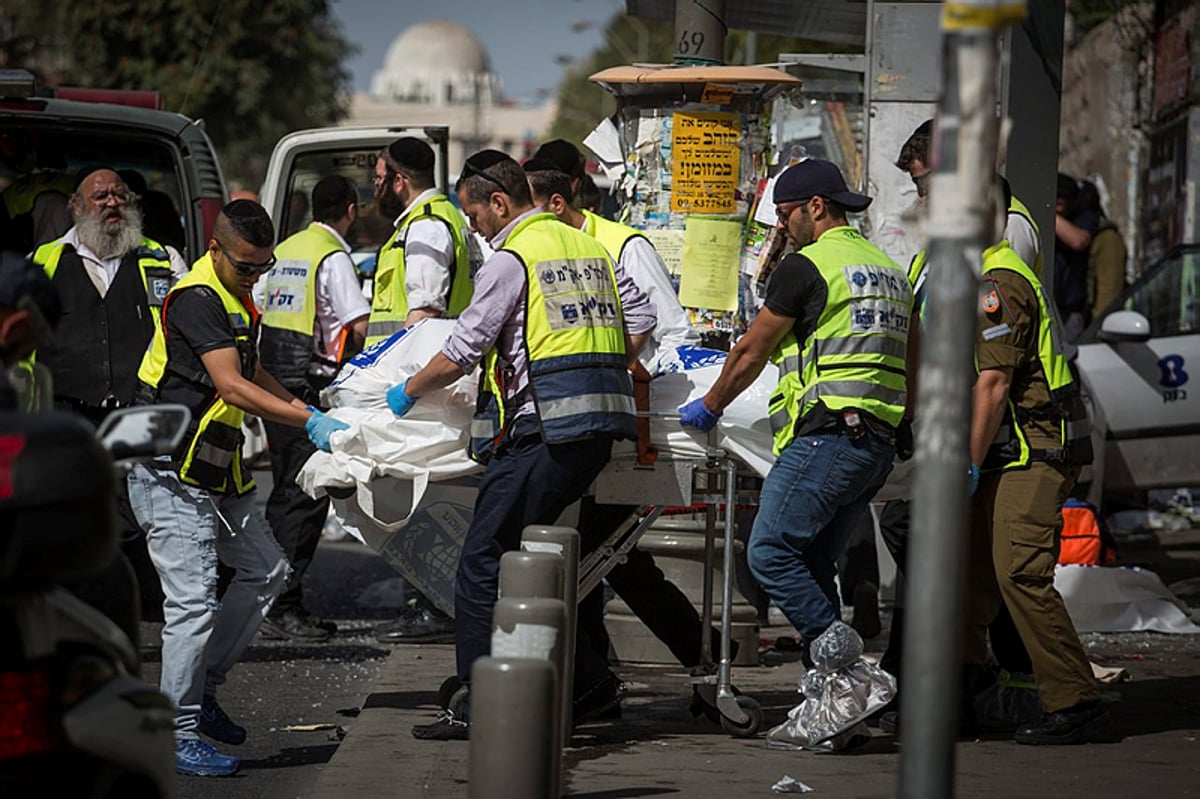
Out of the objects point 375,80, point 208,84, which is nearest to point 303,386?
point 208,84

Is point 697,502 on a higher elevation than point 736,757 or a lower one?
higher

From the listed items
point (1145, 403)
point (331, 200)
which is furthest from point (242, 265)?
point (1145, 403)

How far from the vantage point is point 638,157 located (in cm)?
863

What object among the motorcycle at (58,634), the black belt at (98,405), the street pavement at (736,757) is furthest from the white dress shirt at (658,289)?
the motorcycle at (58,634)

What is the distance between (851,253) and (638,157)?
2185 millimetres

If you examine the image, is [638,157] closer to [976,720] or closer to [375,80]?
[976,720]

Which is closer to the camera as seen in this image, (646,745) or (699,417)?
(699,417)

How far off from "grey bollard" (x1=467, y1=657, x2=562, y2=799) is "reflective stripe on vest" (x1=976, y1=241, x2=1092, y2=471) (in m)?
2.99

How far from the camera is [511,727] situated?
14.0ft

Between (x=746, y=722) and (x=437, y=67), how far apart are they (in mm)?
148532

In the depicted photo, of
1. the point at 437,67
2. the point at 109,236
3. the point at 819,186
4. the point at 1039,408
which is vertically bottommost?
the point at 1039,408

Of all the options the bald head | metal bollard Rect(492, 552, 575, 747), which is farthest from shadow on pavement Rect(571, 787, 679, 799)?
the bald head

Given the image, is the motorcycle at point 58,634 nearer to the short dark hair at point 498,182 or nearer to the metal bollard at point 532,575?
the metal bollard at point 532,575

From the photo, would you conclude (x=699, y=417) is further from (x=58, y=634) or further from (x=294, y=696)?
(x=58, y=634)
